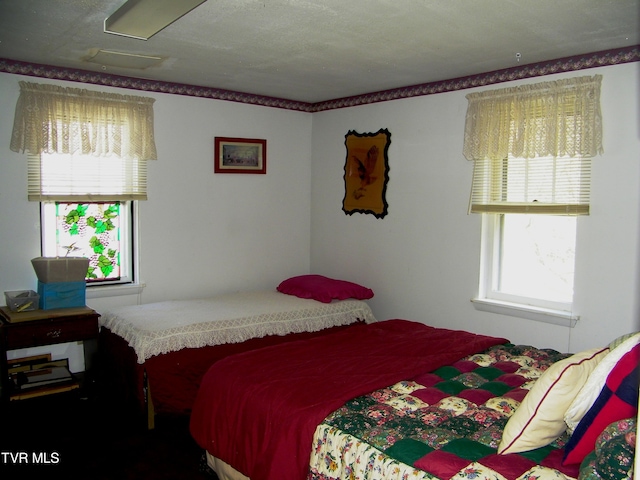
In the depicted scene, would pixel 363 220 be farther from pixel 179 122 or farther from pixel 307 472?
pixel 307 472

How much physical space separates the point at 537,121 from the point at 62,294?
11.6 ft

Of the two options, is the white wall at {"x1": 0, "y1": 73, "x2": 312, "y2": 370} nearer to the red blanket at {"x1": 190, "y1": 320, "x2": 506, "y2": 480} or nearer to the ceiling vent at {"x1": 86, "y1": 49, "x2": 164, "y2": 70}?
the ceiling vent at {"x1": 86, "y1": 49, "x2": 164, "y2": 70}

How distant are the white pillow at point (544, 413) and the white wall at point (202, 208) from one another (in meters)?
3.38

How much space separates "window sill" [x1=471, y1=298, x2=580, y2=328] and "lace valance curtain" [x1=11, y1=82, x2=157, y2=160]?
2886mm

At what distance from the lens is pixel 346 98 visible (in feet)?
16.6

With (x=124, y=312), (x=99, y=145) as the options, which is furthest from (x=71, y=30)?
(x=124, y=312)

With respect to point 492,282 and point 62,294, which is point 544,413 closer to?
point 492,282

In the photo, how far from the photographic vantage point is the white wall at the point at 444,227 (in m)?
3.35

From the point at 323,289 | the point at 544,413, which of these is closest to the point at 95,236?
the point at 323,289

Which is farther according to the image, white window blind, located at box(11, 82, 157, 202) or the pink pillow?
the pink pillow

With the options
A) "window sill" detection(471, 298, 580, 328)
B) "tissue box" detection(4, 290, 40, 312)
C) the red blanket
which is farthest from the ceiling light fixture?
"window sill" detection(471, 298, 580, 328)

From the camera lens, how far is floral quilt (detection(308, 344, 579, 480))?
1843mm

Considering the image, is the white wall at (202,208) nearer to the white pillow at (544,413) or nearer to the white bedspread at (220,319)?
the white bedspread at (220,319)

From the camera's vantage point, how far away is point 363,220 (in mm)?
5055
